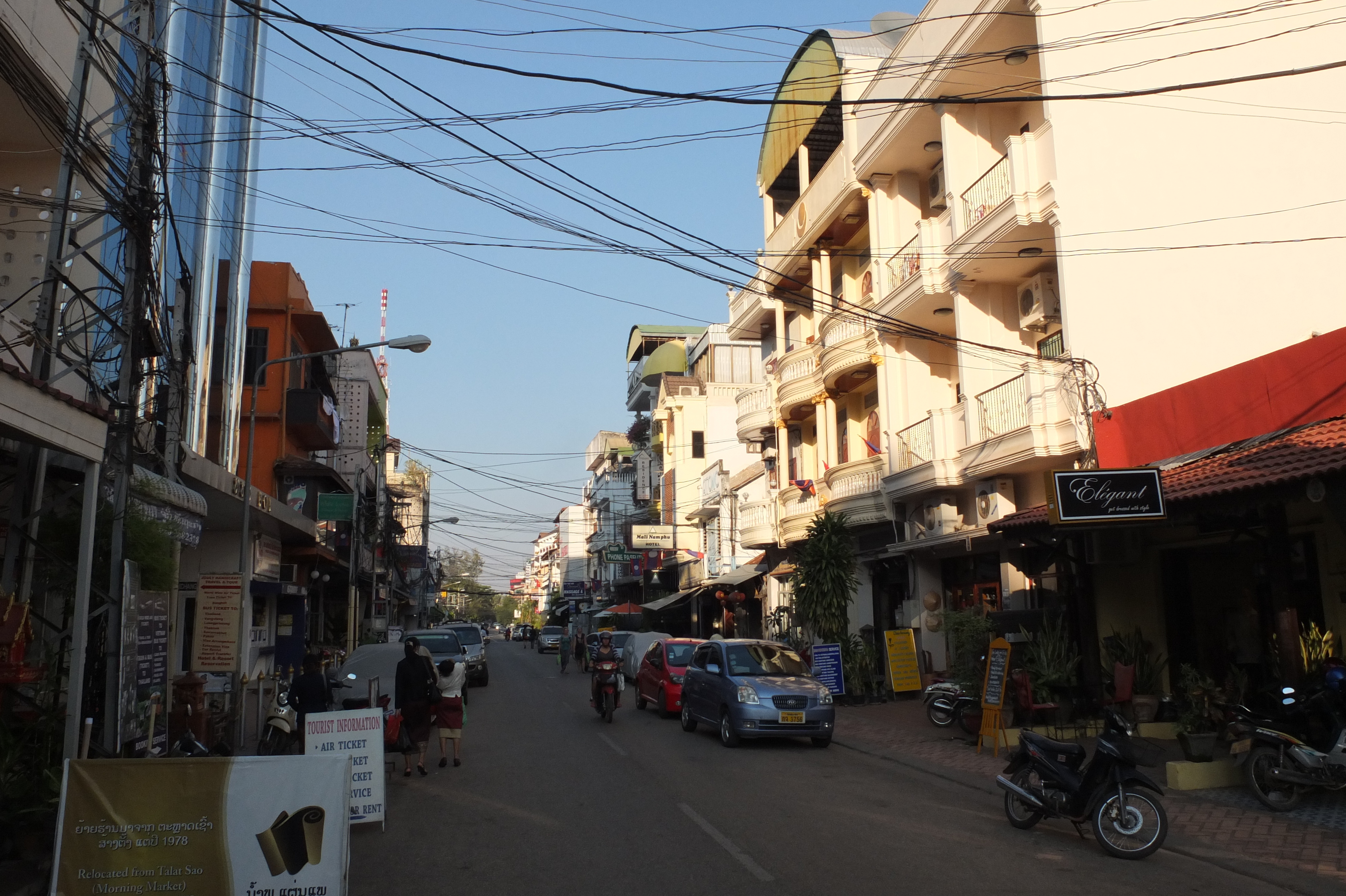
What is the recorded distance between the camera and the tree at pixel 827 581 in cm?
2325

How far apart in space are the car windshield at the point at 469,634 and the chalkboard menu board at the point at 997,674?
63.4 ft

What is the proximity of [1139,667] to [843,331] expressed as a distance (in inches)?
530

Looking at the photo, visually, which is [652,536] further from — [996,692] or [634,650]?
[996,692]

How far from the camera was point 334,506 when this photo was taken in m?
31.3

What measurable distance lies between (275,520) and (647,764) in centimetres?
1404

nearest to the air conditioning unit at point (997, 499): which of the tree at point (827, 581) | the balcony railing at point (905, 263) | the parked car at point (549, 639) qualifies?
the tree at point (827, 581)

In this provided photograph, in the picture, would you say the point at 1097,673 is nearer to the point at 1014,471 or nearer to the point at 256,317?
the point at 1014,471

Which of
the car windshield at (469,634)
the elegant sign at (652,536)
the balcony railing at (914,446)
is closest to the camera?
the balcony railing at (914,446)

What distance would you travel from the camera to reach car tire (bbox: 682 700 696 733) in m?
17.4

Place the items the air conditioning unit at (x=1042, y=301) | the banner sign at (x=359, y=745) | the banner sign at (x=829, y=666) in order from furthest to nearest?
the banner sign at (x=829, y=666), the air conditioning unit at (x=1042, y=301), the banner sign at (x=359, y=745)

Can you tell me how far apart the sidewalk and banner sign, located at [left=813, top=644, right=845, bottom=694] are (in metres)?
5.62

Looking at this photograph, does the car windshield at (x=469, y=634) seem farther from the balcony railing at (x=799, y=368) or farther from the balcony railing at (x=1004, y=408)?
the balcony railing at (x=1004, y=408)

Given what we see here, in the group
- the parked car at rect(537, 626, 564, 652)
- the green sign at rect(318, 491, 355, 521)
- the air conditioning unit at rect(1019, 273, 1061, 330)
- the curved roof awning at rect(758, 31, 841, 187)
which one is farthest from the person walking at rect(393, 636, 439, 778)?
the parked car at rect(537, 626, 564, 652)

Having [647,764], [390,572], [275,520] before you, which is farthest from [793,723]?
[390,572]
